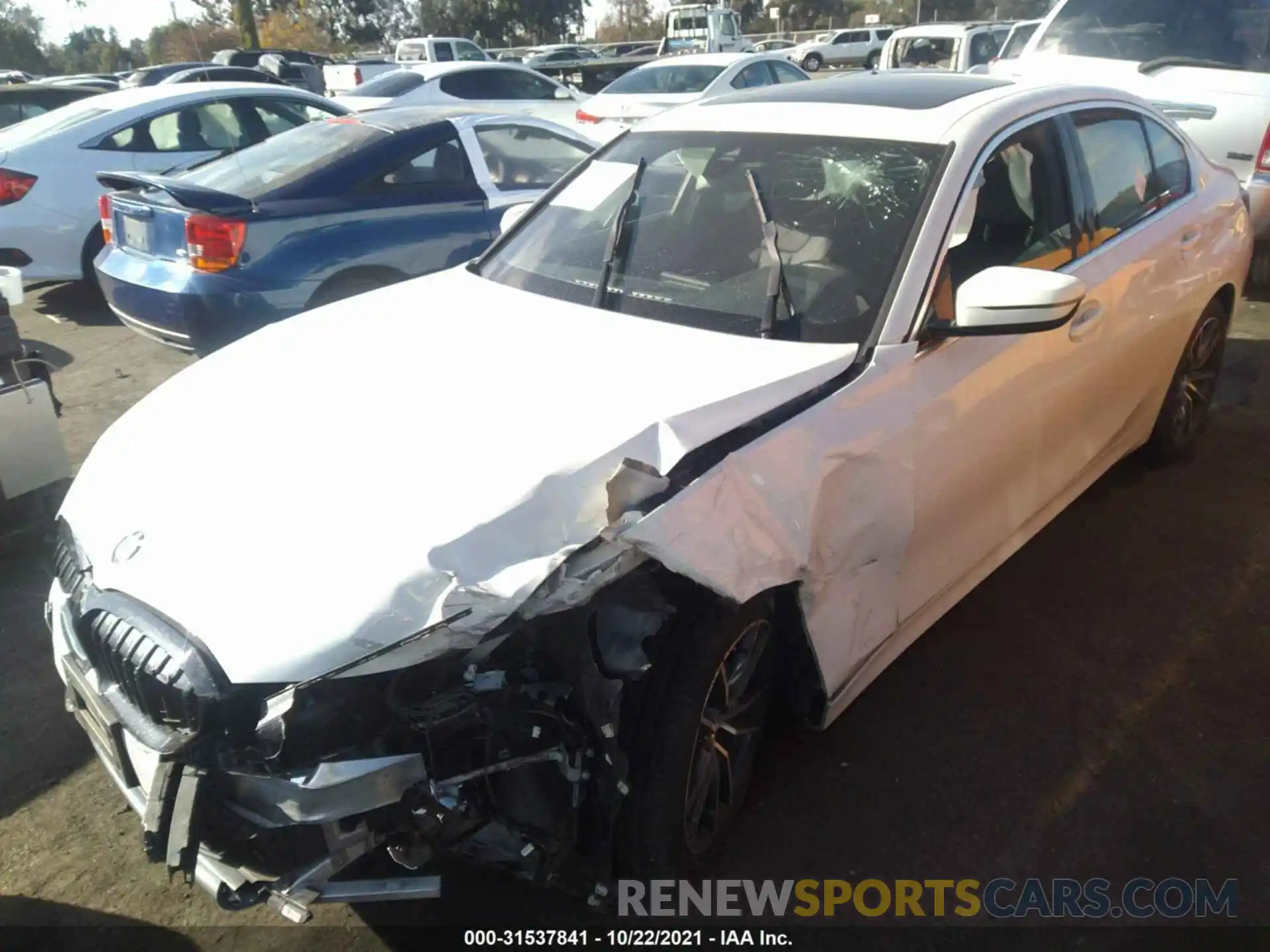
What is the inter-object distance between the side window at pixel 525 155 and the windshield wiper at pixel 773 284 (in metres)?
3.60

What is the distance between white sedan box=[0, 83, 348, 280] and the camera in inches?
292

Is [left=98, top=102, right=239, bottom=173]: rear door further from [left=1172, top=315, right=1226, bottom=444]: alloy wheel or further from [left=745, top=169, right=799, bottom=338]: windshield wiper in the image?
[left=1172, top=315, right=1226, bottom=444]: alloy wheel

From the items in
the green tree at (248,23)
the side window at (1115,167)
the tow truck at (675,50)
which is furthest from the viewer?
the green tree at (248,23)

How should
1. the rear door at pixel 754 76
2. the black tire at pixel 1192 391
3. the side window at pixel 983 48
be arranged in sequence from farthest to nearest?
1. the side window at pixel 983 48
2. the rear door at pixel 754 76
3. the black tire at pixel 1192 391

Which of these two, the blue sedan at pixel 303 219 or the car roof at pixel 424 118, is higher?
the car roof at pixel 424 118

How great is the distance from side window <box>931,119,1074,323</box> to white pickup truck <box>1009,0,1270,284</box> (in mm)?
3764

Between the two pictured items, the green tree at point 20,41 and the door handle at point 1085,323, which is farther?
the green tree at point 20,41

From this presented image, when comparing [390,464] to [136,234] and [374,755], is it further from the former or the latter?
[136,234]

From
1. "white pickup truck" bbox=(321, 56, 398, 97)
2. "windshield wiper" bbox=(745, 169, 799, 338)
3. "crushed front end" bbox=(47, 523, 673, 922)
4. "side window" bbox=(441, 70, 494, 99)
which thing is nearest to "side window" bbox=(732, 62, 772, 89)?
"side window" bbox=(441, 70, 494, 99)

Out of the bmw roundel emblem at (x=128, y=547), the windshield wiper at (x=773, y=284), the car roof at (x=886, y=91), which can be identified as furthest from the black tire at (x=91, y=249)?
the windshield wiper at (x=773, y=284)

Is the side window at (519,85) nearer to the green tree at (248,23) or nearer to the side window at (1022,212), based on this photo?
the side window at (1022,212)

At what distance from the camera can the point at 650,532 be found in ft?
6.79

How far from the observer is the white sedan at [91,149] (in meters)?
7.43

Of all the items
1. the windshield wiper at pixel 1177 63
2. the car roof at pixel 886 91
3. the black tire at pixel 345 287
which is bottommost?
the black tire at pixel 345 287
